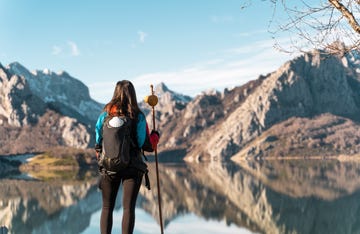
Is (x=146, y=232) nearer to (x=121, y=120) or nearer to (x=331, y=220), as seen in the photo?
(x=331, y=220)

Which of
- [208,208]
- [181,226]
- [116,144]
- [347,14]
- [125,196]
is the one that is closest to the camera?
[116,144]

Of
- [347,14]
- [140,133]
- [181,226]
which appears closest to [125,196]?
[140,133]

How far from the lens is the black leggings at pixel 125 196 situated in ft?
32.6

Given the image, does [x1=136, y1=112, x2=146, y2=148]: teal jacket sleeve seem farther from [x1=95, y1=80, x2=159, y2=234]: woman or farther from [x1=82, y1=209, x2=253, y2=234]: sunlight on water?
[x1=82, y1=209, x2=253, y2=234]: sunlight on water

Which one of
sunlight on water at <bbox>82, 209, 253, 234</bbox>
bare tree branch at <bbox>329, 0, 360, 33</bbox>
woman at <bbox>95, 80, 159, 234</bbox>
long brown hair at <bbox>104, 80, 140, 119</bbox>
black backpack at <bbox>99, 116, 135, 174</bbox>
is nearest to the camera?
black backpack at <bbox>99, 116, 135, 174</bbox>

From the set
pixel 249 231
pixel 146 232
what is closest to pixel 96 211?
pixel 146 232

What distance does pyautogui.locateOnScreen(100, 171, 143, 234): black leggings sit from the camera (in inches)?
391

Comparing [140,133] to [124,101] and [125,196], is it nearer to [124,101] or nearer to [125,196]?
[124,101]

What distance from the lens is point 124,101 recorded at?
10086 millimetres

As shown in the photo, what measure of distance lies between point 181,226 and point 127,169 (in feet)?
323

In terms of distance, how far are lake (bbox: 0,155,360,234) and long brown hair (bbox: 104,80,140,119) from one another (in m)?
79.9

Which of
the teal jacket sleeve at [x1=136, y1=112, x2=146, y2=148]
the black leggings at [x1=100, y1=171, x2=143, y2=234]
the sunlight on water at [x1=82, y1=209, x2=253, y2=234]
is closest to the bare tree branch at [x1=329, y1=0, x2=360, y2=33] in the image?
the teal jacket sleeve at [x1=136, y1=112, x2=146, y2=148]

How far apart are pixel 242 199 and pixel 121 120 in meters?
137

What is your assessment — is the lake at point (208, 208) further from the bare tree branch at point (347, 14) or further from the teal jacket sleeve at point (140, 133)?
the bare tree branch at point (347, 14)
